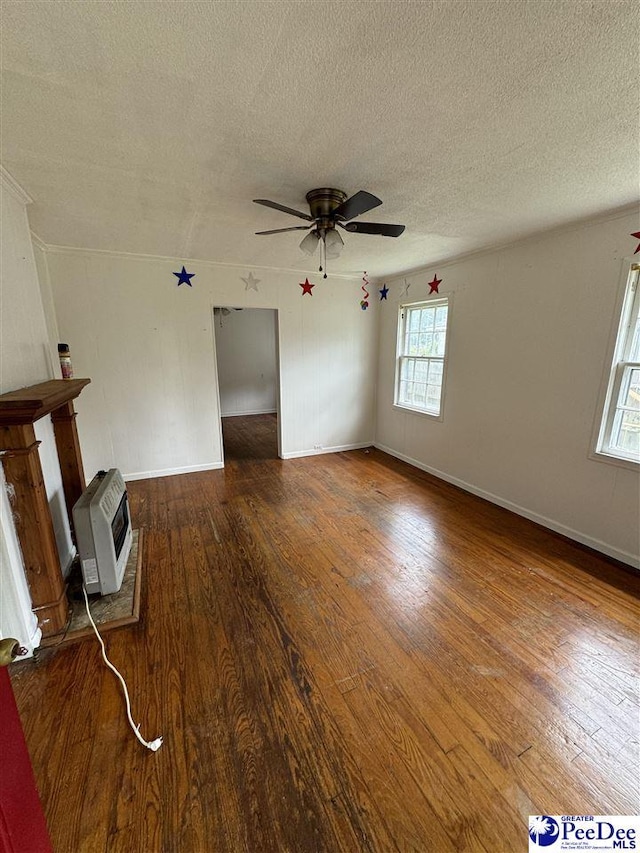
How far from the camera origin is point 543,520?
120 inches

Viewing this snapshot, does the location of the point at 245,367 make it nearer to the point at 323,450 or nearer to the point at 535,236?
the point at 323,450

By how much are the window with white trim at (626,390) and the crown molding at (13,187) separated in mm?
3934

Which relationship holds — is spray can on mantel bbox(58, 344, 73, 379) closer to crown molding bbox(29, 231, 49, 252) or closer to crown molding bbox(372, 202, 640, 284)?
crown molding bbox(29, 231, 49, 252)

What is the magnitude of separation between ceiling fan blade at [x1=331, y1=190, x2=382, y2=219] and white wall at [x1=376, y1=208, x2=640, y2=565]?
1.91m

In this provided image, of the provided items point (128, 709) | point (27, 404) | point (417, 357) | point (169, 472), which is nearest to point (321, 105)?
point (27, 404)

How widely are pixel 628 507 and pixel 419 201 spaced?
2625 millimetres

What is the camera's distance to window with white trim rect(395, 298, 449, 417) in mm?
4086

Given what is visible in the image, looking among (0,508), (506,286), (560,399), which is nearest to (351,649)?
(0,508)

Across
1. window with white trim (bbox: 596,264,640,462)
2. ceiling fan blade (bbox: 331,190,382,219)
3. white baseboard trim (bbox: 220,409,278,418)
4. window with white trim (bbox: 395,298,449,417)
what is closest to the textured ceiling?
ceiling fan blade (bbox: 331,190,382,219)

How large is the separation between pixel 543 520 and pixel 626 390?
125 centimetres

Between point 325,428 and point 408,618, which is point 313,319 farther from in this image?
point 408,618

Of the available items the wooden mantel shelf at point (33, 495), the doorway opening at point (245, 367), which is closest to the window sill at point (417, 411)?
the doorway opening at point (245, 367)

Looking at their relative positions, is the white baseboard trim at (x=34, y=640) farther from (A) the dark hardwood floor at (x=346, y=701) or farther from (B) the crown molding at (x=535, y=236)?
(B) the crown molding at (x=535, y=236)

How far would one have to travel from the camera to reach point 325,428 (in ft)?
16.6
